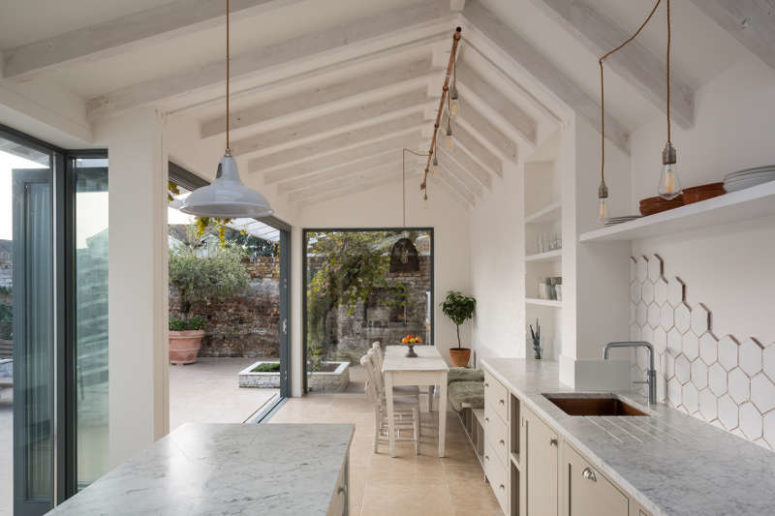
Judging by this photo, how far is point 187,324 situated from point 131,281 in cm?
749

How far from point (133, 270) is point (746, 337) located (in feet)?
9.84

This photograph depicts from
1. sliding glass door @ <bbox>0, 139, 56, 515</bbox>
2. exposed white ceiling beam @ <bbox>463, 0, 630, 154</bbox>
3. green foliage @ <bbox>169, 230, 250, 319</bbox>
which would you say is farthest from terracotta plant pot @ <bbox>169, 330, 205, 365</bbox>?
exposed white ceiling beam @ <bbox>463, 0, 630, 154</bbox>

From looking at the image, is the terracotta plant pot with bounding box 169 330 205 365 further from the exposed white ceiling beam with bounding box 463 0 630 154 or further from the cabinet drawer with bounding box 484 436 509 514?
the exposed white ceiling beam with bounding box 463 0 630 154

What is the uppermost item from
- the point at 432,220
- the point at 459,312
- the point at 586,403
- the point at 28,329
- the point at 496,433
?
the point at 432,220

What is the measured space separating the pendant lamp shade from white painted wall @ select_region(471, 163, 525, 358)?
9.60ft

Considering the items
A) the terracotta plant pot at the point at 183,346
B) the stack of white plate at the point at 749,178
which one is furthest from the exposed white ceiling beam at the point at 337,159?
the terracotta plant pot at the point at 183,346

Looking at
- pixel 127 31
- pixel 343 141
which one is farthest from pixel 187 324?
pixel 127 31

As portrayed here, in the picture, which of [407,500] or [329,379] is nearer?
[407,500]

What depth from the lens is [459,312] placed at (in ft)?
22.0

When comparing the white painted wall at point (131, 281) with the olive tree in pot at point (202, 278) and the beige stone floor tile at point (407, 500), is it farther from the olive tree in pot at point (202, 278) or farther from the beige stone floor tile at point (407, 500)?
the olive tree in pot at point (202, 278)

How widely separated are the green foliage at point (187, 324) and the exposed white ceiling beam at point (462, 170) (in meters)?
6.19

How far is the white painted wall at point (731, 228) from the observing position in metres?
1.91

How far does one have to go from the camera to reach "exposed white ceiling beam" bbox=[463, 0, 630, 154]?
289 cm

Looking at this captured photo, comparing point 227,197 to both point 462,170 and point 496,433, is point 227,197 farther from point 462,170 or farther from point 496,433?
point 462,170
